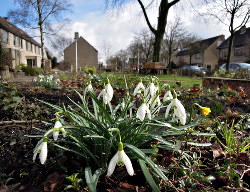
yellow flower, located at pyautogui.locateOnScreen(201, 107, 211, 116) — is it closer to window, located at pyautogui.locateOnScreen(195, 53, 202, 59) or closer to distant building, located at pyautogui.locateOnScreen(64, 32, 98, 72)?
distant building, located at pyautogui.locateOnScreen(64, 32, 98, 72)

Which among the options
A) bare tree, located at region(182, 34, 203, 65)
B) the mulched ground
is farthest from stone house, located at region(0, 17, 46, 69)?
bare tree, located at region(182, 34, 203, 65)

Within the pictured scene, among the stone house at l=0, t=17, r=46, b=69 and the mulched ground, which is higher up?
the stone house at l=0, t=17, r=46, b=69

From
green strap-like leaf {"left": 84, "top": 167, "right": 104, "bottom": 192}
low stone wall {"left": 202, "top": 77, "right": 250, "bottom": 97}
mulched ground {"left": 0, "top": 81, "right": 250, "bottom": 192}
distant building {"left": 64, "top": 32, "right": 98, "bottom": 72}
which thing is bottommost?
mulched ground {"left": 0, "top": 81, "right": 250, "bottom": 192}

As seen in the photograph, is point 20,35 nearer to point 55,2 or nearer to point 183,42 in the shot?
point 55,2

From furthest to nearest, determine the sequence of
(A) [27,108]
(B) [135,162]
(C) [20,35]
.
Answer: (C) [20,35] → (A) [27,108] → (B) [135,162]

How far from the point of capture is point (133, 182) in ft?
4.12

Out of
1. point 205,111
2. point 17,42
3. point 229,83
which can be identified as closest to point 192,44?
point 17,42

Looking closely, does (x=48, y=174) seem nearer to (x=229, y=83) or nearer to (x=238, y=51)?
(x=229, y=83)

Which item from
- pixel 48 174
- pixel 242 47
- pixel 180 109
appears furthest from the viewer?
pixel 242 47

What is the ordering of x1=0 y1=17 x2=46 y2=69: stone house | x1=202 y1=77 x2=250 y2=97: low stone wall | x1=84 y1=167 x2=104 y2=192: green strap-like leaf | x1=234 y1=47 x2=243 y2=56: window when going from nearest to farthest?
x1=84 y1=167 x2=104 y2=192: green strap-like leaf < x1=202 y1=77 x2=250 y2=97: low stone wall < x1=0 y1=17 x2=46 y2=69: stone house < x1=234 y1=47 x2=243 y2=56: window

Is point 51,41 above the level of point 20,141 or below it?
above

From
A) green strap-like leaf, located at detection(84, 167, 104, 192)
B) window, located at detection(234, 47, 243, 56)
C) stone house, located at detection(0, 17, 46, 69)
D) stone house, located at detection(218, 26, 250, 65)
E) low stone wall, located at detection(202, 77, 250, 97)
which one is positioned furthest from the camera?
window, located at detection(234, 47, 243, 56)

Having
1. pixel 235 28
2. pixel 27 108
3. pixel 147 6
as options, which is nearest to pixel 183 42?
pixel 235 28

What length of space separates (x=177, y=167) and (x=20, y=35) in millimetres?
35031
